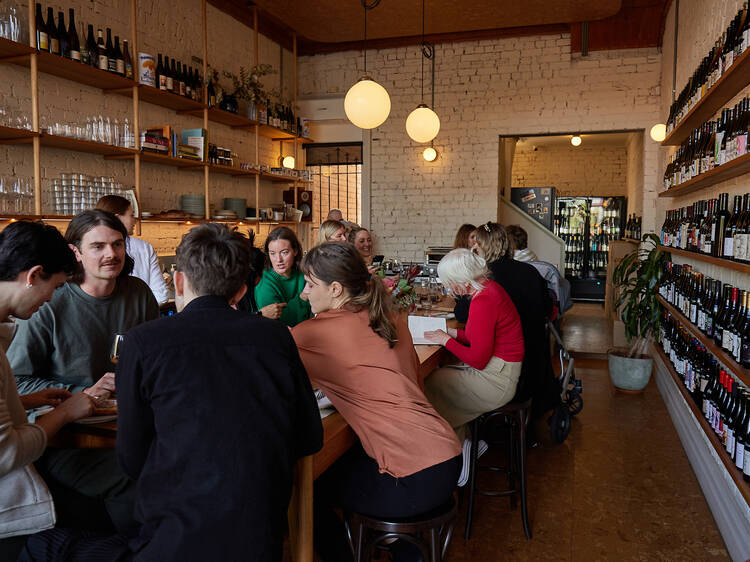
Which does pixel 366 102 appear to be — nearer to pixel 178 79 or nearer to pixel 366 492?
pixel 178 79

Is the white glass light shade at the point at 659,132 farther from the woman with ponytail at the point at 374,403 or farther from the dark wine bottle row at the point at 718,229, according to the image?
the woman with ponytail at the point at 374,403

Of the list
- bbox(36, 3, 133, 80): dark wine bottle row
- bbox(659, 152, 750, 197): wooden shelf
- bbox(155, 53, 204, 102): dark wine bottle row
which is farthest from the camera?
bbox(155, 53, 204, 102): dark wine bottle row

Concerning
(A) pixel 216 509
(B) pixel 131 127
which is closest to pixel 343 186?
(B) pixel 131 127

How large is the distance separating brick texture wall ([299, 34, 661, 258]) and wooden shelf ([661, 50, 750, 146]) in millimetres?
2643

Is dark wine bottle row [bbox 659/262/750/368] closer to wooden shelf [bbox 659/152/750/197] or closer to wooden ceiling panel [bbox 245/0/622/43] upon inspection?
wooden shelf [bbox 659/152/750/197]

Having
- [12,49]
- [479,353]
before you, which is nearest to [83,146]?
[12,49]

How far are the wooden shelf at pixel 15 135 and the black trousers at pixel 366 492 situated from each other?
3.58 m

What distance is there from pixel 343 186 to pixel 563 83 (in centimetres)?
392

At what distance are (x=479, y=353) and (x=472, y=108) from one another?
5.71 m

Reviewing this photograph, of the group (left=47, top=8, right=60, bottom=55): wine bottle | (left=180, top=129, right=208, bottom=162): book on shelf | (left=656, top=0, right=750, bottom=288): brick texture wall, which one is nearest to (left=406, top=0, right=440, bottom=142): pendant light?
(left=180, top=129, right=208, bottom=162): book on shelf

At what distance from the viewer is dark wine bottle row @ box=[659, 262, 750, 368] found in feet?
8.91

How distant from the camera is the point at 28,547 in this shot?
1530mm

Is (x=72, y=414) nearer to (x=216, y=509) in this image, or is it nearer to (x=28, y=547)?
(x=28, y=547)

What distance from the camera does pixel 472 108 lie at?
25.6 ft
